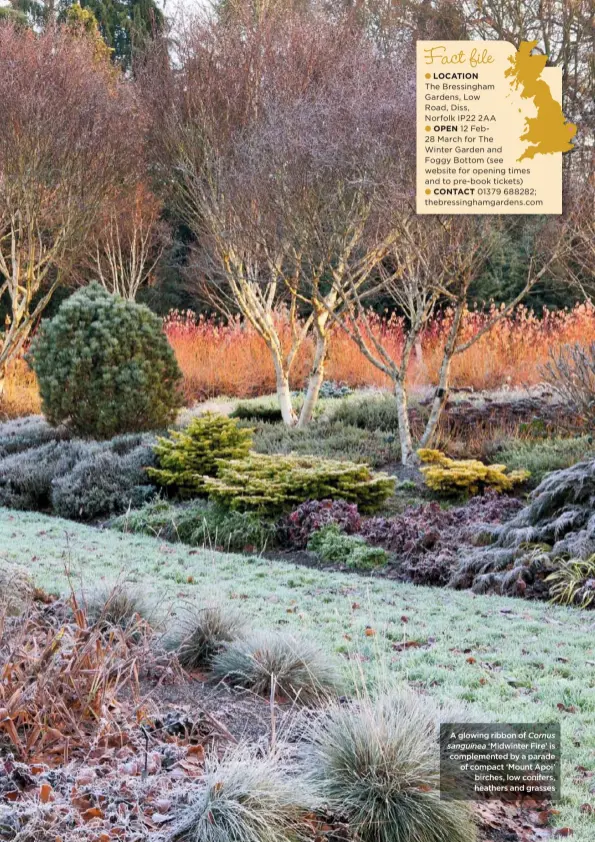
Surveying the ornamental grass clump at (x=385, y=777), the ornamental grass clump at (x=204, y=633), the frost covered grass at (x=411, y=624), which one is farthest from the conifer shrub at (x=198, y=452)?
the ornamental grass clump at (x=385, y=777)

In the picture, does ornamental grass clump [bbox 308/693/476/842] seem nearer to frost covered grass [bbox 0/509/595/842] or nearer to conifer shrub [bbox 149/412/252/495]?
frost covered grass [bbox 0/509/595/842]

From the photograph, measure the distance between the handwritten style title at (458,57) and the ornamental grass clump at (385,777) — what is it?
4494 mm

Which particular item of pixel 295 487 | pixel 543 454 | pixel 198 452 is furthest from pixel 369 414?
pixel 295 487

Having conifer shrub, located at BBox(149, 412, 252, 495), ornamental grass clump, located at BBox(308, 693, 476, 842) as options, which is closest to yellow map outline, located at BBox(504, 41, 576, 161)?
conifer shrub, located at BBox(149, 412, 252, 495)

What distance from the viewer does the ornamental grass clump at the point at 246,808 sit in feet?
7.87

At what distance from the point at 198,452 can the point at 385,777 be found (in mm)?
6526

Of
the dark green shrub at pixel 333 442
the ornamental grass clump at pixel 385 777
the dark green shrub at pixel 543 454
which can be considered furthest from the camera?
the dark green shrub at pixel 333 442

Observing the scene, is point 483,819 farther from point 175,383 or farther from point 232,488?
point 175,383

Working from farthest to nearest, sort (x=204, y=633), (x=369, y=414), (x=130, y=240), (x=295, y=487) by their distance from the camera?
(x=130, y=240) < (x=369, y=414) < (x=295, y=487) < (x=204, y=633)

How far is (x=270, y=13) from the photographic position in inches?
575

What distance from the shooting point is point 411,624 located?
16.1 feet

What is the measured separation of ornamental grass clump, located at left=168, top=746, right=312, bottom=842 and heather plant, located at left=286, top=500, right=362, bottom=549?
494cm

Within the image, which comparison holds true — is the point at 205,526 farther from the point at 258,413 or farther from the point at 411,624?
the point at 258,413

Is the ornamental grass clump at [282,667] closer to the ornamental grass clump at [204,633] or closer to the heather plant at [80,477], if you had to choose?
the ornamental grass clump at [204,633]
